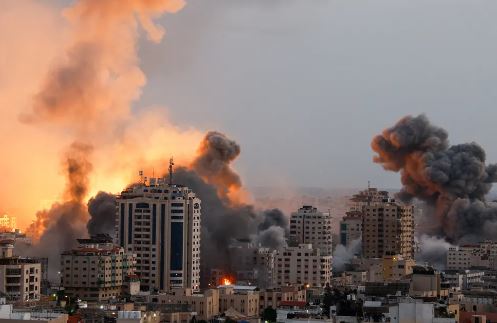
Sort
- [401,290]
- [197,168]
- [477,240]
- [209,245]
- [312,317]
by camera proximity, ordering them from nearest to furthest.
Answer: [312,317], [401,290], [209,245], [197,168], [477,240]

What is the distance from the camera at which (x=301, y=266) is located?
92875mm

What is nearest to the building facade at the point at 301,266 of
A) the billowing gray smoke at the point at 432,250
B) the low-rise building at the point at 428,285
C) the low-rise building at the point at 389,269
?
the low-rise building at the point at 389,269

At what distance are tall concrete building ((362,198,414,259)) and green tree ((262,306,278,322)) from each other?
4052 cm

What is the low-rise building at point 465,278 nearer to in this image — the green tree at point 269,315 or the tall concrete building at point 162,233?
the tall concrete building at point 162,233

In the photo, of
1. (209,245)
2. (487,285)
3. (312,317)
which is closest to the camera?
(312,317)

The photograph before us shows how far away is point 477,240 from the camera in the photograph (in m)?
114

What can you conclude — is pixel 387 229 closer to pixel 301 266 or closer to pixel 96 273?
pixel 301 266

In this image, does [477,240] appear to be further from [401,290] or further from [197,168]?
[401,290]

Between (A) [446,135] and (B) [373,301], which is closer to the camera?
(B) [373,301]

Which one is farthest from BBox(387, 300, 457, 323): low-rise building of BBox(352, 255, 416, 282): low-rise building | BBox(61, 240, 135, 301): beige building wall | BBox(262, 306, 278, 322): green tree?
BBox(352, 255, 416, 282): low-rise building

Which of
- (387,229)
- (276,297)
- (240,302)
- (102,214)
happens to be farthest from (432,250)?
(240,302)

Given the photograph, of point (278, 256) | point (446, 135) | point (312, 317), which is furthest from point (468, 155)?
point (312, 317)

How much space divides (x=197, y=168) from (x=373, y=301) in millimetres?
46188

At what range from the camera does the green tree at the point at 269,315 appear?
222 feet
